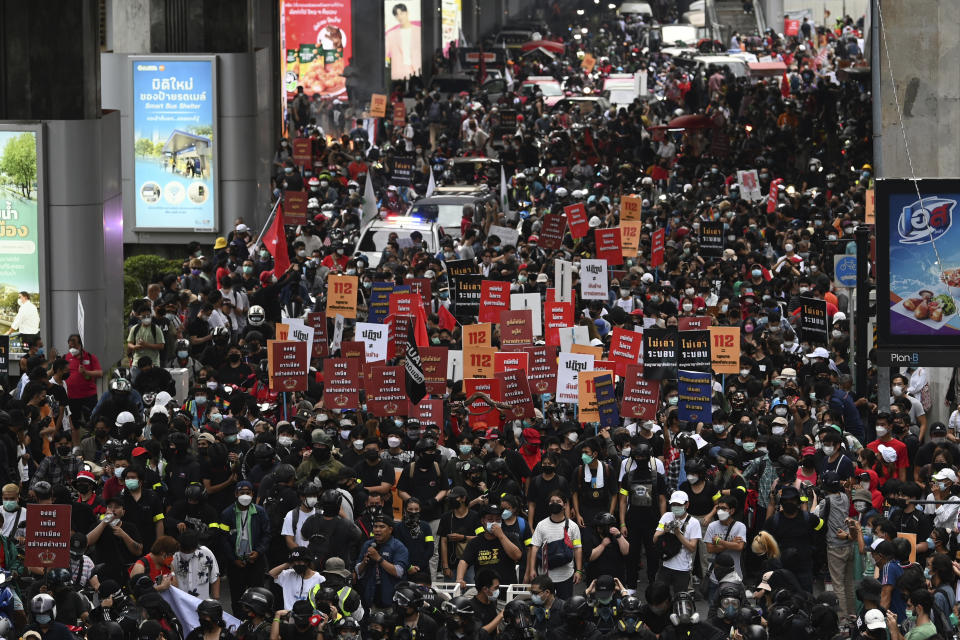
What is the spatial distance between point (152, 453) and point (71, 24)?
27.4ft

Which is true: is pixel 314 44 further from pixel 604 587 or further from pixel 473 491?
pixel 604 587

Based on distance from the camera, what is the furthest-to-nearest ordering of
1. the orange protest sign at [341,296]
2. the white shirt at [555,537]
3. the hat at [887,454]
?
the orange protest sign at [341,296]
the hat at [887,454]
the white shirt at [555,537]

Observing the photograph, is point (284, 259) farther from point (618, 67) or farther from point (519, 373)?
point (618, 67)

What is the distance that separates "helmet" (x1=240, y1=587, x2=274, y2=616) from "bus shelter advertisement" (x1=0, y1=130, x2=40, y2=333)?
10.5 metres

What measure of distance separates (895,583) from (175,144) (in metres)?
20.4

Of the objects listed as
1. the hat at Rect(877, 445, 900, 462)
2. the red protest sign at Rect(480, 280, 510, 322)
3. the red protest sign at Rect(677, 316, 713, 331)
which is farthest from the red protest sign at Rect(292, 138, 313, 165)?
the hat at Rect(877, 445, 900, 462)

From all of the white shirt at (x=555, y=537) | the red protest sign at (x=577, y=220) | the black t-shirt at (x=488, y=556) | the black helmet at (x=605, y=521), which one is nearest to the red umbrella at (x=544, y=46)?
the red protest sign at (x=577, y=220)

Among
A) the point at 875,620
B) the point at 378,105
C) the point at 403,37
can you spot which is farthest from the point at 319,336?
the point at 403,37

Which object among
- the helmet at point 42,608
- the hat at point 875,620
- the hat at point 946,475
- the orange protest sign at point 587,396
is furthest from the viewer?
the orange protest sign at point 587,396

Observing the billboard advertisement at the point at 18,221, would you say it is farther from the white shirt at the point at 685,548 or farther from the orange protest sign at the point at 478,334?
the white shirt at the point at 685,548

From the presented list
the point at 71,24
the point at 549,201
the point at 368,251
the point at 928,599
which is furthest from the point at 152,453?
the point at 549,201

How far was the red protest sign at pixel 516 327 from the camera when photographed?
68.7 ft

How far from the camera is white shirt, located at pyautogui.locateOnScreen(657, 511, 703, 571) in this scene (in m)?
15.5

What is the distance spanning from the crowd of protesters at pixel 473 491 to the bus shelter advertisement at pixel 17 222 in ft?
2.76
